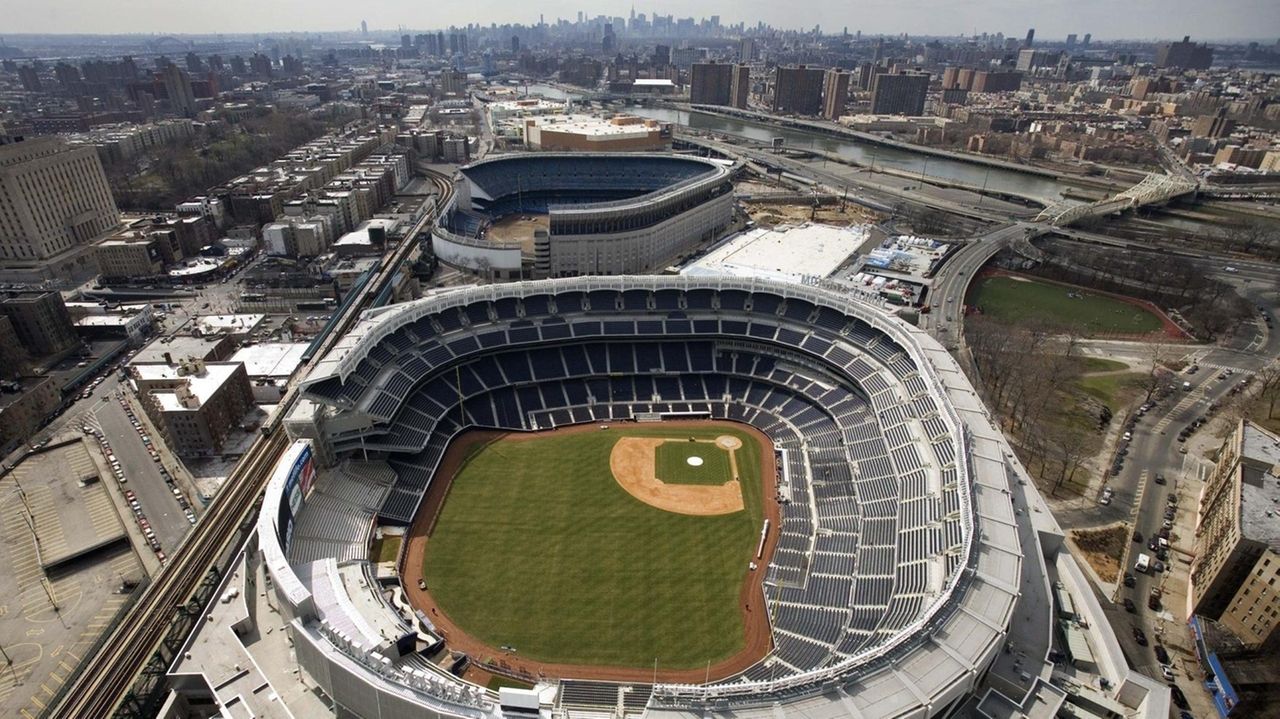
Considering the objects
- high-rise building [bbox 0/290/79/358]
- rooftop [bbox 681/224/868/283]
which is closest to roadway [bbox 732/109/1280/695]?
rooftop [bbox 681/224/868/283]

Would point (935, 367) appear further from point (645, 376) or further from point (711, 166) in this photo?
point (711, 166)

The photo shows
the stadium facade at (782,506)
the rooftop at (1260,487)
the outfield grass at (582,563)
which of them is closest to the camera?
the stadium facade at (782,506)

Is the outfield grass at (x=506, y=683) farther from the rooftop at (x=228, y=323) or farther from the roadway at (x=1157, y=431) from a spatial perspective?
the rooftop at (x=228, y=323)

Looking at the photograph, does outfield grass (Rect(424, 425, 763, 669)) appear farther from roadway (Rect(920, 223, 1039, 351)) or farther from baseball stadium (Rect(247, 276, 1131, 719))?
roadway (Rect(920, 223, 1039, 351))

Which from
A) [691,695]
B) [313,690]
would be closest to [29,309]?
[313,690]

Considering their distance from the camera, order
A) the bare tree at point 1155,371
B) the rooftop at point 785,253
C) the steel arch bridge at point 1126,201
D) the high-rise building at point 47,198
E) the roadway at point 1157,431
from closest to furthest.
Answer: the roadway at point 1157,431
the bare tree at point 1155,371
the rooftop at point 785,253
the high-rise building at point 47,198
the steel arch bridge at point 1126,201

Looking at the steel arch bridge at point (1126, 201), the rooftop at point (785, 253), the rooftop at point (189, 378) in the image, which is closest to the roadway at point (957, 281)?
the steel arch bridge at point (1126, 201)

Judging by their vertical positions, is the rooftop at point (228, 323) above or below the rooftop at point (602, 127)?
below

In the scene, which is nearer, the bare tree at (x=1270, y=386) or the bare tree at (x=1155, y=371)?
the bare tree at (x=1270, y=386)
